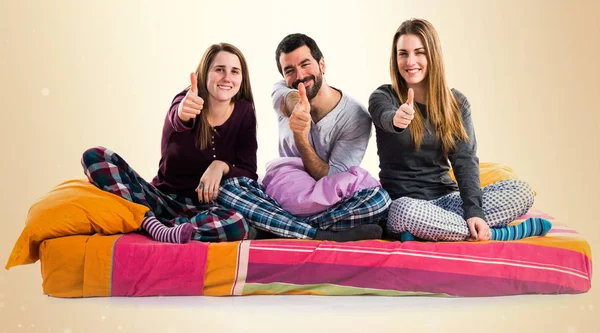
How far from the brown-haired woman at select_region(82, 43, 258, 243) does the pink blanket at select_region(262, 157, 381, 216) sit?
0.15 meters

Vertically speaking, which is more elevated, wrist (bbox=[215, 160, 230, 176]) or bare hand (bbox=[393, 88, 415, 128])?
bare hand (bbox=[393, 88, 415, 128])

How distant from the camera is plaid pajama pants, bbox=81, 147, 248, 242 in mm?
3045

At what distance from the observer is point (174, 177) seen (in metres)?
3.41

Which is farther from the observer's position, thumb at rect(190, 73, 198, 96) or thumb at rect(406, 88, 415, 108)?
thumb at rect(190, 73, 198, 96)

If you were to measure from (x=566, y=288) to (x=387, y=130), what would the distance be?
2.94ft

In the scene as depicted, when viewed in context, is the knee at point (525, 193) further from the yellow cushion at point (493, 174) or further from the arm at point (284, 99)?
the arm at point (284, 99)

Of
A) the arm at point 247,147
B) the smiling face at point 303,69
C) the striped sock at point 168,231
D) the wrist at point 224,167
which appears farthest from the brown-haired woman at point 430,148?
the striped sock at point 168,231

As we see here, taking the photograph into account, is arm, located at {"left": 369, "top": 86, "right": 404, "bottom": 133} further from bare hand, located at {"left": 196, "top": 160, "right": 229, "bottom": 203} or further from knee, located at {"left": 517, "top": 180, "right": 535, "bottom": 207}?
bare hand, located at {"left": 196, "top": 160, "right": 229, "bottom": 203}

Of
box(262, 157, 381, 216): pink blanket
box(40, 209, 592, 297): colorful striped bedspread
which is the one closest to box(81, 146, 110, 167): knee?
box(40, 209, 592, 297): colorful striped bedspread

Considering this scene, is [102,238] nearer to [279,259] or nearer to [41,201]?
[41,201]

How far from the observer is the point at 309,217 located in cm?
321

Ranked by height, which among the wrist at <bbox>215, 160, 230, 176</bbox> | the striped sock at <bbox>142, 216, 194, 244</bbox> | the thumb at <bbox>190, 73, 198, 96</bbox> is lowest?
the striped sock at <bbox>142, 216, 194, 244</bbox>

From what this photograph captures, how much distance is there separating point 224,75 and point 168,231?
29.2 inches

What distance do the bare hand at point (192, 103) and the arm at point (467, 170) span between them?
3.41ft
